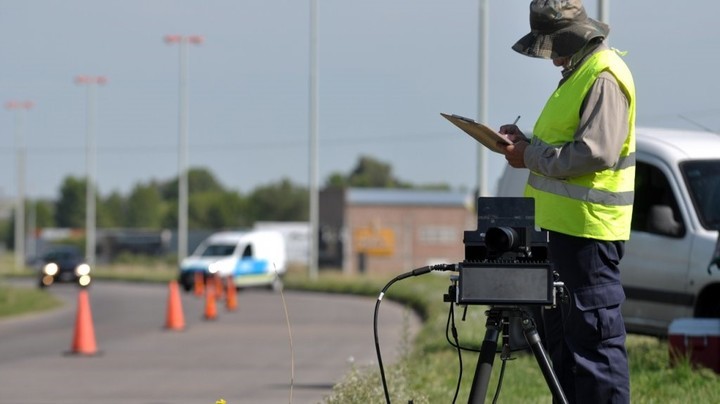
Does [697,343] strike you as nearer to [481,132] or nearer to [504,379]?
[504,379]

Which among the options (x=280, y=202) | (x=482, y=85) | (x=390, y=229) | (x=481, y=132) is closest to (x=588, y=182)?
(x=481, y=132)

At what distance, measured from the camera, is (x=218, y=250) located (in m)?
48.8

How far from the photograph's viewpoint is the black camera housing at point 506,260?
4801 millimetres

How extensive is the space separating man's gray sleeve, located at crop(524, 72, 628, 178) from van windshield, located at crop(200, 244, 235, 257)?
4319 cm

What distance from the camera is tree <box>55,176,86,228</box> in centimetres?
16125

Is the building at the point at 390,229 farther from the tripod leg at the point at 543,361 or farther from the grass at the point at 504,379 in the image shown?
the tripod leg at the point at 543,361

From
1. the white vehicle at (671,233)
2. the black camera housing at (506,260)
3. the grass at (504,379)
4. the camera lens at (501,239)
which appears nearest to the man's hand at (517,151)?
the black camera housing at (506,260)

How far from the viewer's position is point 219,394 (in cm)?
1275

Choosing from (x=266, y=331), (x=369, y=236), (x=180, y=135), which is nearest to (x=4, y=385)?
(x=266, y=331)

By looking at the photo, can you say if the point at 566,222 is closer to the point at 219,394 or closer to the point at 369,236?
the point at 219,394

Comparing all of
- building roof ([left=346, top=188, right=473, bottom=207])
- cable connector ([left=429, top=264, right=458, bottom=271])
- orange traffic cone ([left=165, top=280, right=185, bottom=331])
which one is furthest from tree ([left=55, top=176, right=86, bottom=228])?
cable connector ([left=429, top=264, right=458, bottom=271])

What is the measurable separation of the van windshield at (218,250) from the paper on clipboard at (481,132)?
43.0 m

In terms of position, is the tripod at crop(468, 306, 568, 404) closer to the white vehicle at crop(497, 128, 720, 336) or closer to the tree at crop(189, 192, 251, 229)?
the white vehicle at crop(497, 128, 720, 336)

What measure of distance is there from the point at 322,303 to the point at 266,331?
558 inches
